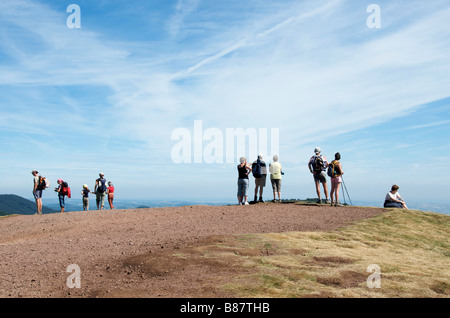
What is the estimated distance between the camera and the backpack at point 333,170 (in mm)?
20062

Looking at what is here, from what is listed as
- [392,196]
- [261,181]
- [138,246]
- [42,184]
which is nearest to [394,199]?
[392,196]

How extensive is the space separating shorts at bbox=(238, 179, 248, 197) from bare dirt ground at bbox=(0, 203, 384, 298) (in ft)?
3.65

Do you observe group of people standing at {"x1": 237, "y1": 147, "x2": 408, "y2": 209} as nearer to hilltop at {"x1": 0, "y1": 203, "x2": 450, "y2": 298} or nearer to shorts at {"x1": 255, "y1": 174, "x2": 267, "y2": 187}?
shorts at {"x1": 255, "y1": 174, "x2": 267, "y2": 187}

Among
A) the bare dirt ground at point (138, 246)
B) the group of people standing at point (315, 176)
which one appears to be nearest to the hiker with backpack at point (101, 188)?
the bare dirt ground at point (138, 246)

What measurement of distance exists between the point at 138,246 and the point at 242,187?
33.7 feet

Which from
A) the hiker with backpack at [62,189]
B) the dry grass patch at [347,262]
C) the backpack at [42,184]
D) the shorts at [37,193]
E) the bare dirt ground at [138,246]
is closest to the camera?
the dry grass patch at [347,262]

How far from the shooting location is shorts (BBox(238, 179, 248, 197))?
2075cm

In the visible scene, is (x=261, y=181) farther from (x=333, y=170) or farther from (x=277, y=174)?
(x=333, y=170)

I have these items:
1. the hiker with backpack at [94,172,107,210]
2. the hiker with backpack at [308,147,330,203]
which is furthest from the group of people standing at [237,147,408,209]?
the hiker with backpack at [94,172,107,210]

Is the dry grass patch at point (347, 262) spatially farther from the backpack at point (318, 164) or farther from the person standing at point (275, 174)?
the person standing at point (275, 174)

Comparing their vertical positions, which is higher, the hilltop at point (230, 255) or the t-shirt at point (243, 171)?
the t-shirt at point (243, 171)

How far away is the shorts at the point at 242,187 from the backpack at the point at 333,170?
469cm
